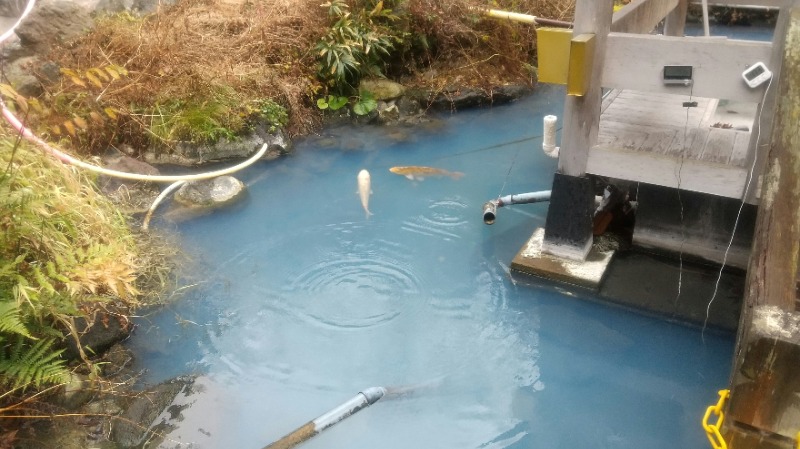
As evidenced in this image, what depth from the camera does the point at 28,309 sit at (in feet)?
11.4

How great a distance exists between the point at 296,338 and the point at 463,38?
20.7ft

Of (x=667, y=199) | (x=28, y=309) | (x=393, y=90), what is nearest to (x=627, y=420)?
(x=667, y=199)

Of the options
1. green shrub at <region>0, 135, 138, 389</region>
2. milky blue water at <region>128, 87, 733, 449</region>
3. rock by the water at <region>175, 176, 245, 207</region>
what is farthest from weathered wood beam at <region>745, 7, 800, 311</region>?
rock by the water at <region>175, 176, 245, 207</region>

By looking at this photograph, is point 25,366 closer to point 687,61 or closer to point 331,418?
point 331,418

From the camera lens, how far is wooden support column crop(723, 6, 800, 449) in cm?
162

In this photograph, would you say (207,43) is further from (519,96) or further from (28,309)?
(28,309)

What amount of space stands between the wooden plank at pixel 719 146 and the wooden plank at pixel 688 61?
0.72 meters

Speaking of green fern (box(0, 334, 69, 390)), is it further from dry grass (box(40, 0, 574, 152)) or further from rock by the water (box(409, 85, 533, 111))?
rock by the water (box(409, 85, 533, 111))

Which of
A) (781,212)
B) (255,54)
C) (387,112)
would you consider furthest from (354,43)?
(781,212)

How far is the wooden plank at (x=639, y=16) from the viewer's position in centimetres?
417

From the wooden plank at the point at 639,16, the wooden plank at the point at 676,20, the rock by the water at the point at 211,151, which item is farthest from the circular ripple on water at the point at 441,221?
the wooden plank at the point at 676,20

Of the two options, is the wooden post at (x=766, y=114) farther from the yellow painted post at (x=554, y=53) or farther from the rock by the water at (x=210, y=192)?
the rock by the water at (x=210, y=192)

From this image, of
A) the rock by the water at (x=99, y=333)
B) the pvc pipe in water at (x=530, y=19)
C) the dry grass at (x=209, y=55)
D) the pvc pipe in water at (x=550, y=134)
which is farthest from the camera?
the dry grass at (x=209, y=55)

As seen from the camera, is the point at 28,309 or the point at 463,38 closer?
the point at 28,309
